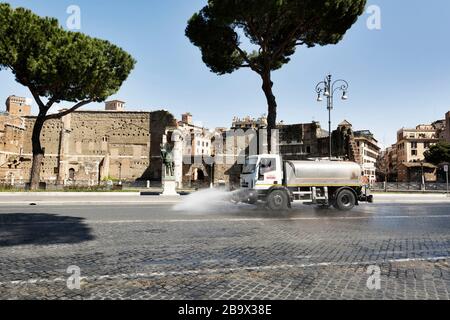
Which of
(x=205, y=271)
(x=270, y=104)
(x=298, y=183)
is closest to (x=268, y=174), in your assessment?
(x=298, y=183)

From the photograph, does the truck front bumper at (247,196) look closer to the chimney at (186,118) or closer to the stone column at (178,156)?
the stone column at (178,156)

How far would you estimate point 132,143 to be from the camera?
166 ft

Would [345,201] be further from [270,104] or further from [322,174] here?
[270,104]

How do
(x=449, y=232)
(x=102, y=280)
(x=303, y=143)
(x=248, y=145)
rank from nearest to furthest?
(x=102, y=280)
(x=449, y=232)
(x=303, y=143)
(x=248, y=145)

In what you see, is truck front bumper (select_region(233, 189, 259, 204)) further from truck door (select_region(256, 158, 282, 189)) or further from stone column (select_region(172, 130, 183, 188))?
stone column (select_region(172, 130, 183, 188))

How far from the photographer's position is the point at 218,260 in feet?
17.8

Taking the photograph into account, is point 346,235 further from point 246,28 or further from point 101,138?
point 101,138

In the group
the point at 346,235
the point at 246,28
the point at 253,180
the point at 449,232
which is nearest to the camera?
the point at 346,235

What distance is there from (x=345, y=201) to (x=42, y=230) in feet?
39.4

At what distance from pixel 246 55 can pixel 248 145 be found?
25800 millimetres

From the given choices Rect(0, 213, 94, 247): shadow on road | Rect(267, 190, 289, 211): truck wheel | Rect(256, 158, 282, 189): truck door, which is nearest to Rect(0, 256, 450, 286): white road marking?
Rect(0, 213, 94, 247): shadow on road

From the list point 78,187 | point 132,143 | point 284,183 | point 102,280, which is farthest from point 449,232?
point 132,143

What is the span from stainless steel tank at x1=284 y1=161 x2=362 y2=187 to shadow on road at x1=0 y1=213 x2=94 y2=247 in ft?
28.1

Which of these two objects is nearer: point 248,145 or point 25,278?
point 25,278
